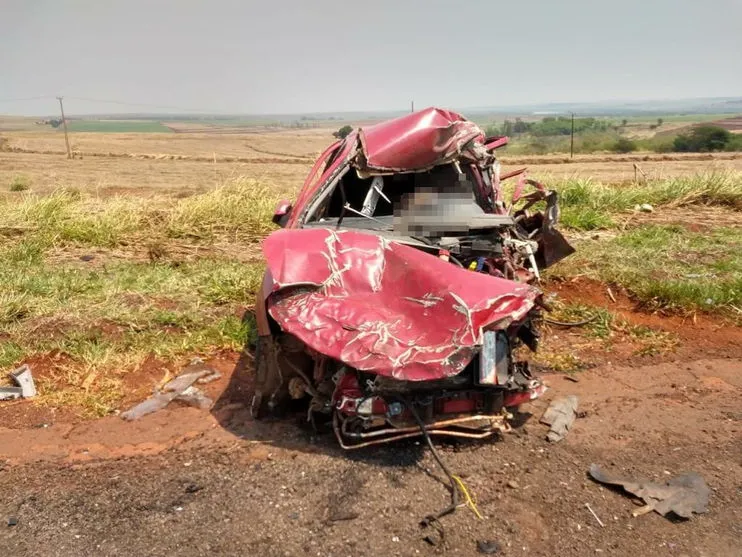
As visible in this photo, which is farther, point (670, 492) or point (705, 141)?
point (705, 141)

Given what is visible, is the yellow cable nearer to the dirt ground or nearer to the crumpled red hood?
the dirt ground

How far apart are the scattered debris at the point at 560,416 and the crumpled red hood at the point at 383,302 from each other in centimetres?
107

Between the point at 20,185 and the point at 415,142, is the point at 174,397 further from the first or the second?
the point at 20,185

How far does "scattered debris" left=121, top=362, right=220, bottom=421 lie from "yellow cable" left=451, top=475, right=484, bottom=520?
2011 mm

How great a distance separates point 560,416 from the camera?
4.34 m

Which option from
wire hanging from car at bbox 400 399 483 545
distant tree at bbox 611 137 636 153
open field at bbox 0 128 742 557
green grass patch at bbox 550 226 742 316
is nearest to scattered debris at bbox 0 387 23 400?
open field at bbox 0 128 742 557

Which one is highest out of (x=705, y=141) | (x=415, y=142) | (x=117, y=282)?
(x=415, y=142)

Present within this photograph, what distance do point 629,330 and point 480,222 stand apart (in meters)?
2.16

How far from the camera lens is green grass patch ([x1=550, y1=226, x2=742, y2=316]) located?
633 centimetres

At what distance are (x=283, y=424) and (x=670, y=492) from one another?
2341 mm

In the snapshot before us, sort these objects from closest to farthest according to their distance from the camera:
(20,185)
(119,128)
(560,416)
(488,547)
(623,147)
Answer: (488,547) → (560,416) → (20,185) → (623,147) → (119,128)

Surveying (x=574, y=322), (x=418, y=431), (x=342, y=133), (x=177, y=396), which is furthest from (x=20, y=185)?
(x=418, y=431)

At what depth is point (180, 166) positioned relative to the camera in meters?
26.1

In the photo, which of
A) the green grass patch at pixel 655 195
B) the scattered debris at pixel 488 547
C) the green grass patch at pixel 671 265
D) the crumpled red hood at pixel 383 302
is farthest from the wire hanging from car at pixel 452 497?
the green grass patch at pixel 655 195
